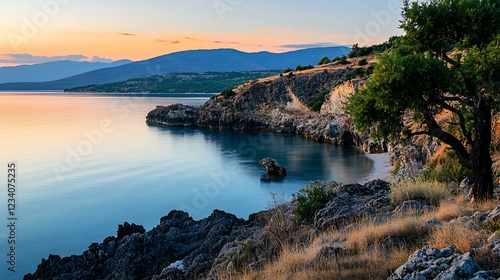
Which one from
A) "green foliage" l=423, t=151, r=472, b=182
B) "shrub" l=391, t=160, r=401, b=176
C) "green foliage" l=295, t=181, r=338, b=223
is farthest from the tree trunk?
"shrub" l=391, t=160, r=401, b=176

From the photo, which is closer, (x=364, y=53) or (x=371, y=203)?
(x=371, y=203)

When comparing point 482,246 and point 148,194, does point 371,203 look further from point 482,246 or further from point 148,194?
point 148,194

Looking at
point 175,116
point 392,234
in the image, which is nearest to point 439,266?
point 392,234

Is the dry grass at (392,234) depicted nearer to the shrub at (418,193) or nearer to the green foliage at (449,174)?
the shrub at (418,193)

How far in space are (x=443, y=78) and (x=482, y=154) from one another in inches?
102

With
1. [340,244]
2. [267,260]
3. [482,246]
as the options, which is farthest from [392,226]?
[267,260]

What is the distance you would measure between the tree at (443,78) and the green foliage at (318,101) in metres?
56.1

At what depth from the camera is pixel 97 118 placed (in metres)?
89.7

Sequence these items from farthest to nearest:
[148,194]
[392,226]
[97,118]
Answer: [97,118]
[148,194]
[392,226]

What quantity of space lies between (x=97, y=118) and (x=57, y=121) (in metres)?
9.93

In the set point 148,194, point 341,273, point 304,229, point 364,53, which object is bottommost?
point 148,194

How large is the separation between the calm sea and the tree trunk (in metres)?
15.7

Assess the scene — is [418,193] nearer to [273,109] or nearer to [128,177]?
[128,177]

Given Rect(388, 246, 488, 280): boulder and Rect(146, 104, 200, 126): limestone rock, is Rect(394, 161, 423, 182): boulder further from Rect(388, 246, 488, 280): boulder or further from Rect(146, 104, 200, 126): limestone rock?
Rect(146, 104, 200, 126): limestone rock
